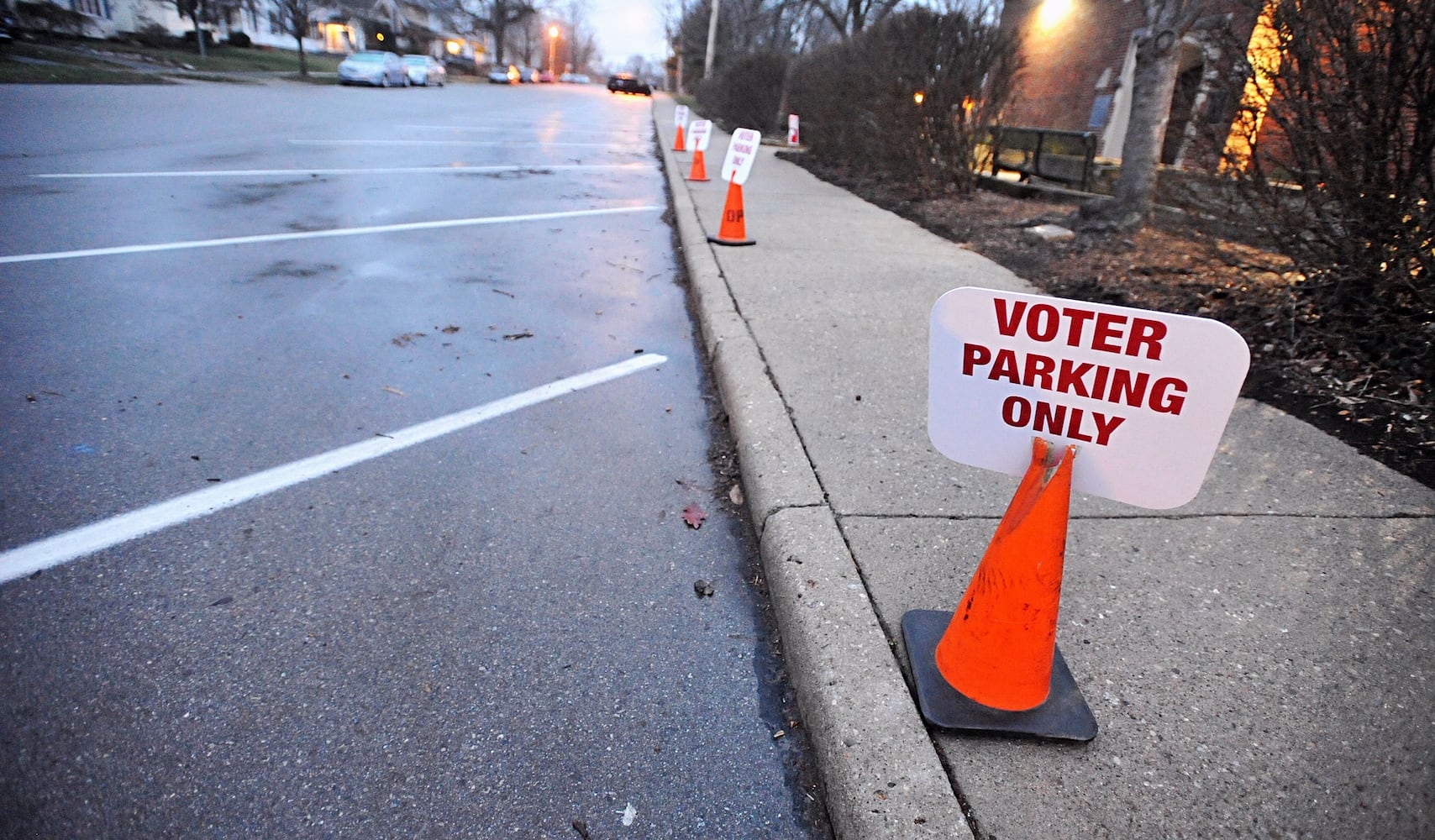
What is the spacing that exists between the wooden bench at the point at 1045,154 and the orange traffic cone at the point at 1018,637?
424 inches

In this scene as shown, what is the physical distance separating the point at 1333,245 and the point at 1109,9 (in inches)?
633

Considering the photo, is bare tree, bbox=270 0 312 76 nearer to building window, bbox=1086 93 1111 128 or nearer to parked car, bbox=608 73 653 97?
parked car, bbox=608 73 653 97

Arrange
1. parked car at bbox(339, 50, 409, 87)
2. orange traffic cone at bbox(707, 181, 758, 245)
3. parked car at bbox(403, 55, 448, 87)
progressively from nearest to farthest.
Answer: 1. orange traffic cone at bbox(707, 181, 758, 245)
2. parked car at bbox(339, 50, 409, 87)
3. parked car at bbox(403, 55, 448, 87)

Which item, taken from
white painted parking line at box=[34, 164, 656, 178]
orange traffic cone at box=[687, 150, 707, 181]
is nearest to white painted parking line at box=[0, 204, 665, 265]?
orange traffic cone at box=[687, 150, 707, 181]

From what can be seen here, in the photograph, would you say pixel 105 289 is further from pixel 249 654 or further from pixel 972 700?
pixel 972 700

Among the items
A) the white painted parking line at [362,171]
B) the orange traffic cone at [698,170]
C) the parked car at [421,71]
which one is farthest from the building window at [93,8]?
the orange traffic cone at [698,170]

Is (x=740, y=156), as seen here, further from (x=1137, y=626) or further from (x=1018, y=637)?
(x=1018, y=637)

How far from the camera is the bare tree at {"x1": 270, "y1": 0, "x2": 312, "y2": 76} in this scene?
3503cm

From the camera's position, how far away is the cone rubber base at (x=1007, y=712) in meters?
2.01

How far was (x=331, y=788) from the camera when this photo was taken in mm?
1887

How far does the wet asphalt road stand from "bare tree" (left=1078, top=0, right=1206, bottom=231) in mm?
4991

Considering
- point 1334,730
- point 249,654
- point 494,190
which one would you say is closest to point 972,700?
point 1334,730

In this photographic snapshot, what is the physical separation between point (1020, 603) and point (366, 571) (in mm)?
2032

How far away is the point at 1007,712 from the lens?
207 centimetres
